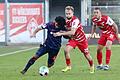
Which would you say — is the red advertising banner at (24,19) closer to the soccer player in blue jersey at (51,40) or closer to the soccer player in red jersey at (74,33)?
the soccer player in red jersey at (74,33)

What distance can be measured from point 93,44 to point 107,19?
2293 cm

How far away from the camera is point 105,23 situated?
17250 millimetres

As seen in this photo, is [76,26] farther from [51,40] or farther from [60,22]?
[51,40]

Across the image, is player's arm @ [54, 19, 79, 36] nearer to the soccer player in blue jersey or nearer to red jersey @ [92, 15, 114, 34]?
the soccer player in blue jersey

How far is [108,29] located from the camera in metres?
17.5

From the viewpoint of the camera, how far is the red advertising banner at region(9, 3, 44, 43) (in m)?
42.9

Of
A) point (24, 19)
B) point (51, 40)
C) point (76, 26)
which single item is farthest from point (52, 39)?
point (24, 19)

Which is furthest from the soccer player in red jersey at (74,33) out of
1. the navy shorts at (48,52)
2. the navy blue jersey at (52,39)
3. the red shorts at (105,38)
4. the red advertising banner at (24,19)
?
the red advertising banner at (24,19)

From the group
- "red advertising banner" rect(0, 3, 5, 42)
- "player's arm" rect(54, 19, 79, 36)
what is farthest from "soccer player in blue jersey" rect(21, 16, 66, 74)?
"red advertising banner" rect(0, 3, 5, 42)

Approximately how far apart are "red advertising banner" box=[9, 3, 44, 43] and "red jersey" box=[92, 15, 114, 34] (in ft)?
84.2

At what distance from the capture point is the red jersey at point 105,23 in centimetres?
1719

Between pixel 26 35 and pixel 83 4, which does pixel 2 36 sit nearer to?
pixel 26 35

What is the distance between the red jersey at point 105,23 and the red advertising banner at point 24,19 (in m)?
25.7

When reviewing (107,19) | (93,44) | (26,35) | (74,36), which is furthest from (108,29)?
(26,35)
